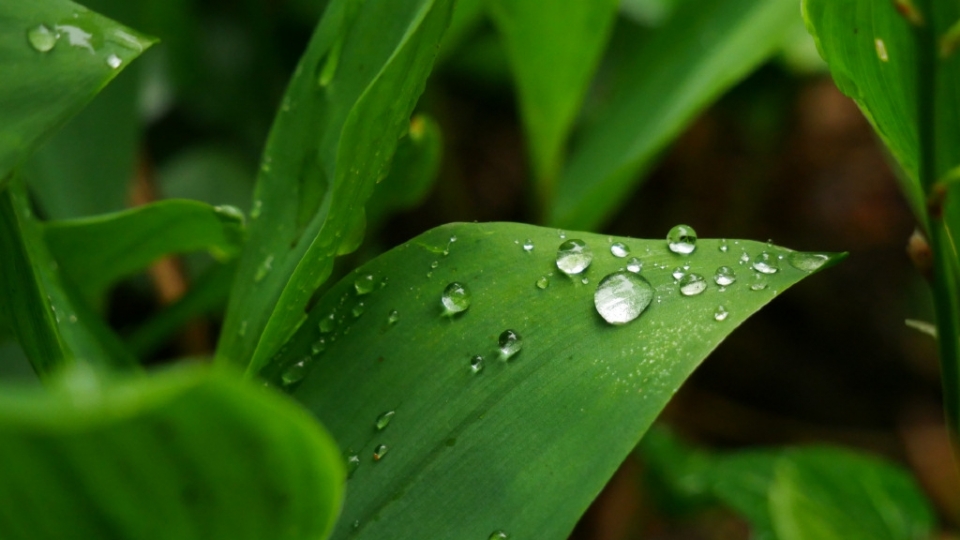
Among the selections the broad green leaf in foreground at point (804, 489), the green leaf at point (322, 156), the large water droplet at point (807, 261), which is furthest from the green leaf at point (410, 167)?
the broad green leaf in foreground at point (804, 489)

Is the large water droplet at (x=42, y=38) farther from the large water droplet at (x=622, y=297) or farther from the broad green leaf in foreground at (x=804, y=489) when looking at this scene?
the broad green leaf in foreground at (x=804, y=489)

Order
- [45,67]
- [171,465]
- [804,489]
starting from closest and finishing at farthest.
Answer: [171,465], [45,67], [804,489]

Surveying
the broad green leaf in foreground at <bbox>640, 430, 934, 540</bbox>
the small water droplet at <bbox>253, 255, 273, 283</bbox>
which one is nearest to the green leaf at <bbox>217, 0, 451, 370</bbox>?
the small water droplet at <bbox>253, 255, 273, 283</bbox>

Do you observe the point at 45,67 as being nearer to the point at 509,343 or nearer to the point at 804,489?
the point at 509,343

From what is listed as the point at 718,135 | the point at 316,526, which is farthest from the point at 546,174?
the point at 718,135

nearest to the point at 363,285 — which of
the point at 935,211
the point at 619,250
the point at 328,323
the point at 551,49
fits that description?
the point at 328,323
